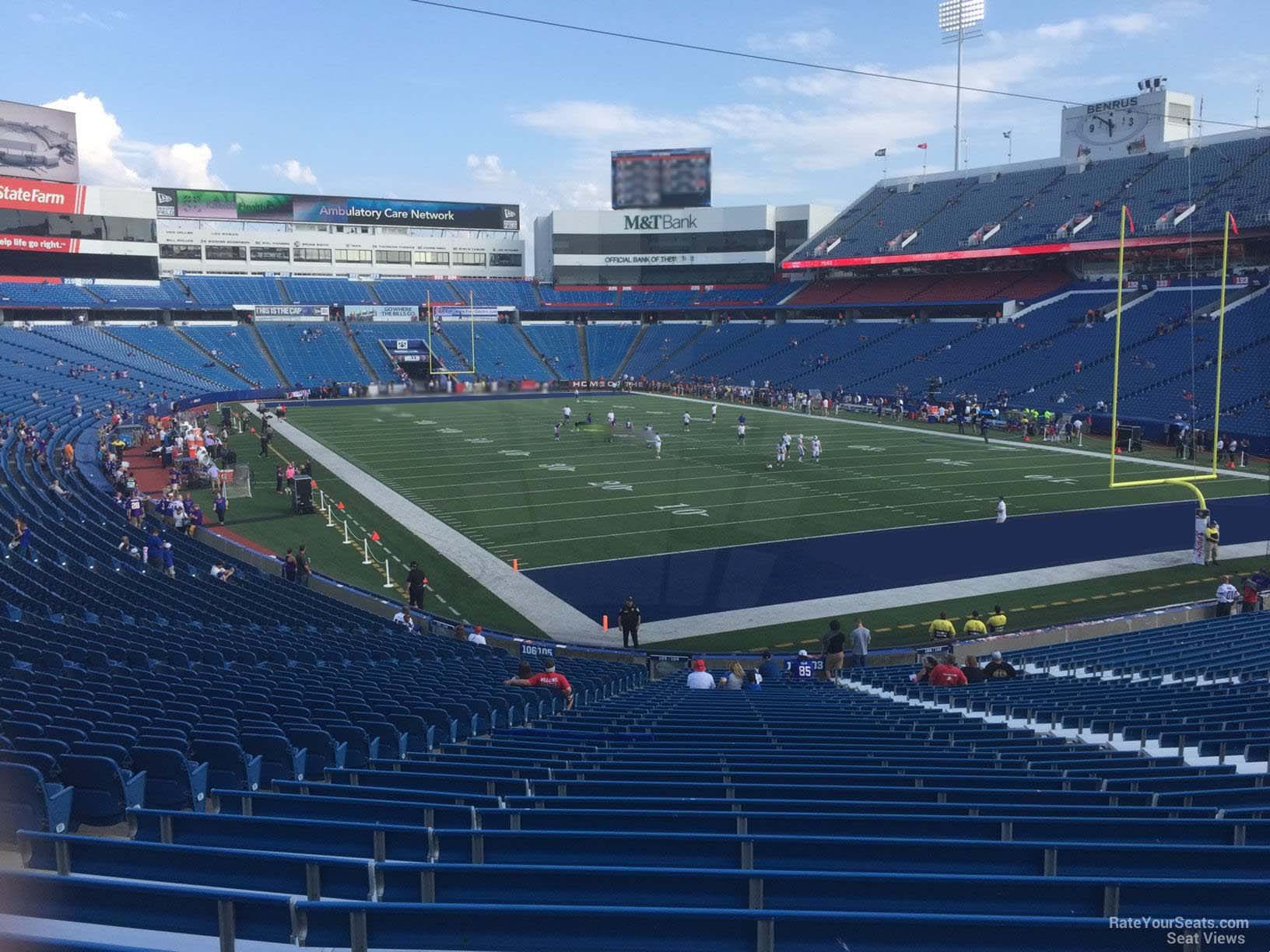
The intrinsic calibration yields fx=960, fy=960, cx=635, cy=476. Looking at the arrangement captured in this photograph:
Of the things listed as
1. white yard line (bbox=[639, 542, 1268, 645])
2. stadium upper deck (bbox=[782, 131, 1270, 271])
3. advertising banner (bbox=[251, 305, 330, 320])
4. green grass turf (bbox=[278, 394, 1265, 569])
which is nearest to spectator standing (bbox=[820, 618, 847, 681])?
white yard line (bbox=[639, 542, 1268, 645])

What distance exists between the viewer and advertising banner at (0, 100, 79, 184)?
59438 mm

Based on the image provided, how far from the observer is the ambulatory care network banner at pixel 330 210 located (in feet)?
261

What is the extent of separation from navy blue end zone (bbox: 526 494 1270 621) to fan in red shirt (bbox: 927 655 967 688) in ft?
23.7

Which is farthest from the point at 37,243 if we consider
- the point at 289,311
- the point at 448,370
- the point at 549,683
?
the point at 549,683

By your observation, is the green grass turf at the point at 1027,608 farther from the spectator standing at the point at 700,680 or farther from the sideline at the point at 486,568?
the spectator standing at the point at 700,680

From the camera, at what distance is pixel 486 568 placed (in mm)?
22828

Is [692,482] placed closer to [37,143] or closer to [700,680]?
[700,680]

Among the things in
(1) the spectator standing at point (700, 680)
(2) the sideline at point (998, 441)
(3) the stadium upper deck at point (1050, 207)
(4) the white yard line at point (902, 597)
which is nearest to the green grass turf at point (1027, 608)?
(4) the white yard line at point (902, 597)

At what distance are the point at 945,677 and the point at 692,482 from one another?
20.3 meters

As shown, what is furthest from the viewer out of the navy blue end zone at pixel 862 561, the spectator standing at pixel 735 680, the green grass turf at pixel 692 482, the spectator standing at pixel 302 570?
the green grass turf at pixel 692 482

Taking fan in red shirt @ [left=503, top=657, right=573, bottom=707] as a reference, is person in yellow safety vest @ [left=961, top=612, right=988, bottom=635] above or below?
below

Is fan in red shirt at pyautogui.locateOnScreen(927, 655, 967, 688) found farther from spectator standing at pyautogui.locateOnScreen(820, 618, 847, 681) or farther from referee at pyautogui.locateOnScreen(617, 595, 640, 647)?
referee at pyautogui.locateOnScreen(617, 595, 640, 647)

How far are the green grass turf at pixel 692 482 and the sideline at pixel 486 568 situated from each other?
1.69 ft

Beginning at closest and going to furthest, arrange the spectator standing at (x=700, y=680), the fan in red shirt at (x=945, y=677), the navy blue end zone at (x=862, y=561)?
the fan in red shirt at (x=945, y=677) < the spectator standing at (x=700, y=680) < the navy blue end zone at (x=862, y=561)
